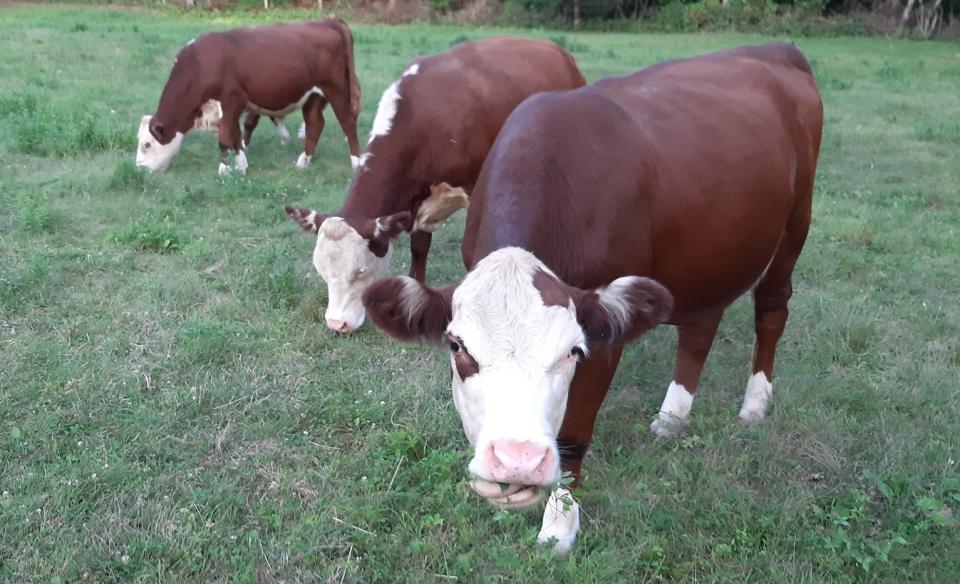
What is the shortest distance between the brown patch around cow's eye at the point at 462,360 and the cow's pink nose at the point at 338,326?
2.62 metres

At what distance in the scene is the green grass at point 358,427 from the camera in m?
3.18

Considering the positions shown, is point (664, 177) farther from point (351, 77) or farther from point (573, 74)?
point (351, 77)

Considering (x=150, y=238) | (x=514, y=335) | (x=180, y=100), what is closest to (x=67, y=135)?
(x=180, y=100)

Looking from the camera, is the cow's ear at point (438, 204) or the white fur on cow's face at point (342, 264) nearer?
the white fur on cow's face at point (342, 264)

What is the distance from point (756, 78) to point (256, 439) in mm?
3121

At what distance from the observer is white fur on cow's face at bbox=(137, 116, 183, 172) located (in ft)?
28.6

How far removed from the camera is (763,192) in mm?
3824

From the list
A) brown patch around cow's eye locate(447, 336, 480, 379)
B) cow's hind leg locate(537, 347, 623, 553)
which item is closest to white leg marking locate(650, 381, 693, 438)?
cow's hind leg locate(537, 347, 623, 553)

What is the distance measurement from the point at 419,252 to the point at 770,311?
2.68 m

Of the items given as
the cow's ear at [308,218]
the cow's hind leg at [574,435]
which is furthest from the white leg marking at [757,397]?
the cow's ear at [308,218]

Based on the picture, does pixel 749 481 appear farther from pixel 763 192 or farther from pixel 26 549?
pixel 26 549

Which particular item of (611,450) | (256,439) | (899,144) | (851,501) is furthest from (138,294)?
(899,144)

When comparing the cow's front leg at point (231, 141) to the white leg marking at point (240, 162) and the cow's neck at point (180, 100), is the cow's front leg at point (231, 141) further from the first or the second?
Result: the cow's neck at point (180, 100)

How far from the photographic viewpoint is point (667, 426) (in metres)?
4.17
